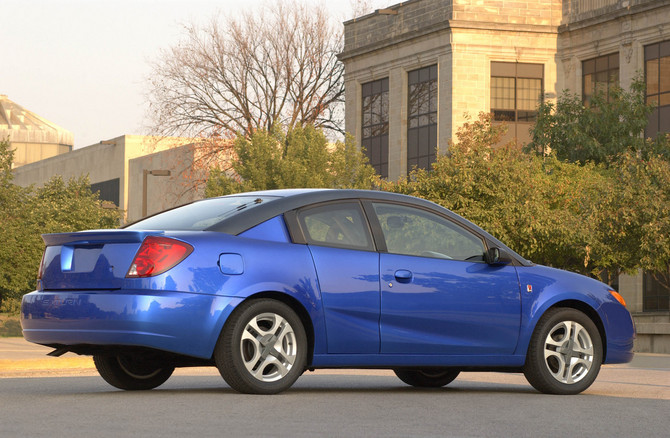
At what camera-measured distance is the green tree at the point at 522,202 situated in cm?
3088

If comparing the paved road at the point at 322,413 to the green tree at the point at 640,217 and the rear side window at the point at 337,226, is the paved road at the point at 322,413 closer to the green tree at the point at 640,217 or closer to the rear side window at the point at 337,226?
the rear side window at the point at 337,226

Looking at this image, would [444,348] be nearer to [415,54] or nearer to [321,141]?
[321,141]

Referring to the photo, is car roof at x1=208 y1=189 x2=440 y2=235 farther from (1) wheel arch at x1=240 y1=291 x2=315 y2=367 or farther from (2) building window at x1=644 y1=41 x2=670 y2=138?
(2) building window at x1=644 y1=41 x2=670 y2=138

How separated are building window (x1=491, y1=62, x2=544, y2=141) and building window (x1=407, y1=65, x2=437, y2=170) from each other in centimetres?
240

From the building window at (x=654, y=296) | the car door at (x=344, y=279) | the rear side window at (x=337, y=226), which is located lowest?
the building window at (x=654, y=296)

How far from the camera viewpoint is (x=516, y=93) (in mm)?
49094

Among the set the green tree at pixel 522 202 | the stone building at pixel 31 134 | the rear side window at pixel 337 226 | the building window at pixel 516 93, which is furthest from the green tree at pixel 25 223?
the stone building at pixel 31 134

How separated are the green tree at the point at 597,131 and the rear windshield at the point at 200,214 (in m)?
28.9

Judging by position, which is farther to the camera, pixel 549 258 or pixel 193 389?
pixel 549 258

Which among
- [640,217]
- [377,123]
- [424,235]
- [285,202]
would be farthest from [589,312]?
[377,123]

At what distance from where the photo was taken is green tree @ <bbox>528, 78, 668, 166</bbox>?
3838 cm

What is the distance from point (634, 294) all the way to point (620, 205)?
1465cm

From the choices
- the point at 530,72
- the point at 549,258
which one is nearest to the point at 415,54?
the point at 530,72

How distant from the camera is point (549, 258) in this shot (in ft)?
109
